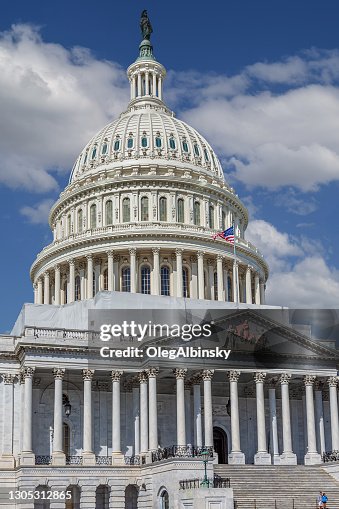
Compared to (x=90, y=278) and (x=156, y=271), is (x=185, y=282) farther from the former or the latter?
(x=90, y=278)

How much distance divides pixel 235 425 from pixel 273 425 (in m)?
4.98

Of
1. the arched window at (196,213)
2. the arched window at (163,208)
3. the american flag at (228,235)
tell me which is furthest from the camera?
the arched window at (196,213)

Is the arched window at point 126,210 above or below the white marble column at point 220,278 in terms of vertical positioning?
above

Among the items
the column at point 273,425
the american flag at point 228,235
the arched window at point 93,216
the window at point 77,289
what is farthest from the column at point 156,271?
the column at point 273,425

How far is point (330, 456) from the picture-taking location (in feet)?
219

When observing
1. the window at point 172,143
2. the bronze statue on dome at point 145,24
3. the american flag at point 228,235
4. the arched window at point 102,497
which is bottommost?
the arched window at point 102,497

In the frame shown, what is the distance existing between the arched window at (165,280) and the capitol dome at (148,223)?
119 millimetres

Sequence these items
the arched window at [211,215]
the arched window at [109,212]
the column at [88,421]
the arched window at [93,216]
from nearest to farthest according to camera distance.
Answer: the column at [88,421]
the arched window at [109,212]
the arched window at [93,216]
the arched window at [211,215]

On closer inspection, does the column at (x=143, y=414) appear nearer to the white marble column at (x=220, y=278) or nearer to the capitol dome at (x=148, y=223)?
the capitol dome at (x=148, y=223)

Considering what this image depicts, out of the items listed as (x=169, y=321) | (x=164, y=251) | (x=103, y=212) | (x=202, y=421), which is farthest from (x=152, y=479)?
(x=103, y=212)

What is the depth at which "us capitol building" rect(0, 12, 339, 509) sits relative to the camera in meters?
62.2

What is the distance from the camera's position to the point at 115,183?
9231 cm

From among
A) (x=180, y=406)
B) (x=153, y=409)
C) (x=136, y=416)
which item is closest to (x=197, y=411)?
(x=180, y=406)

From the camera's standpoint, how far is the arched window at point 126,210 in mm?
91438
